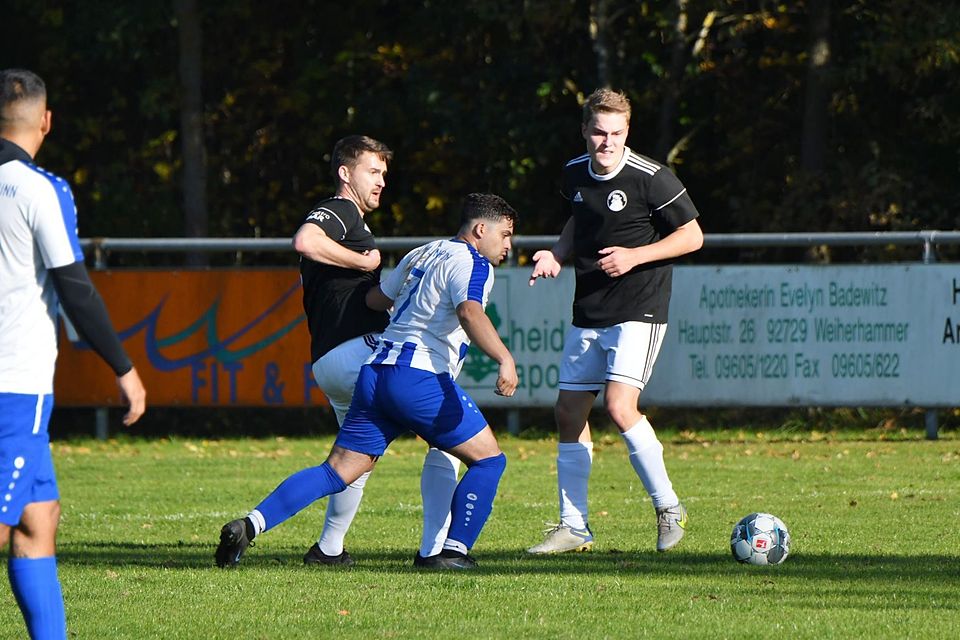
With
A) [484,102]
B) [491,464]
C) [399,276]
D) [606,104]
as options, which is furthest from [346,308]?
[484,102]

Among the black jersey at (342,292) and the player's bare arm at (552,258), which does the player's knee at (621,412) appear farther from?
the black jersey at (342,292)

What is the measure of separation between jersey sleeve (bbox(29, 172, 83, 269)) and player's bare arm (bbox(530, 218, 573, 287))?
342 centimetres

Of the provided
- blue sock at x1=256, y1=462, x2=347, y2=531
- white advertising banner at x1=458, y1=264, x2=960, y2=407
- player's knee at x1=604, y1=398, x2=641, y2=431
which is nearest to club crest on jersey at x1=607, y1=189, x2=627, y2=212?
player's knee at x1=604, y1=398, x2=641, y2=431

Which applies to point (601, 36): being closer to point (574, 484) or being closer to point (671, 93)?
point (671, 93)

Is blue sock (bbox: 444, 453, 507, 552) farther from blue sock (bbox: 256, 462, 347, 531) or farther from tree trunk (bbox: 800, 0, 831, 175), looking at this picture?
tree trunk (bbox: 800, 0, 831, 175)

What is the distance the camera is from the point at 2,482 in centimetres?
538

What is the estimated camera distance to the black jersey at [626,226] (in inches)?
340

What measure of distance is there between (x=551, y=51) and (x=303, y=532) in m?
12.4

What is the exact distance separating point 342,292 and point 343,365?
404 millimetres

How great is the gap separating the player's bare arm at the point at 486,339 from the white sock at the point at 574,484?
1197mm

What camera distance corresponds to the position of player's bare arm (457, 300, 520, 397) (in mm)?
7543

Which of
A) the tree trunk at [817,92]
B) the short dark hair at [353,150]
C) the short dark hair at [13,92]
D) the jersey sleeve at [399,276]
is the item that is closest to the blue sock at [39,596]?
the short dark hair at [13,92]

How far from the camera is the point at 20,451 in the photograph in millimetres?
5410

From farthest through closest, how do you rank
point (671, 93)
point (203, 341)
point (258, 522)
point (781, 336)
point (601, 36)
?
1. point (671, 93)
2. point (601, 36)
3. point (203, 341)
4. point (781, 336)
5. point (258, 522)
